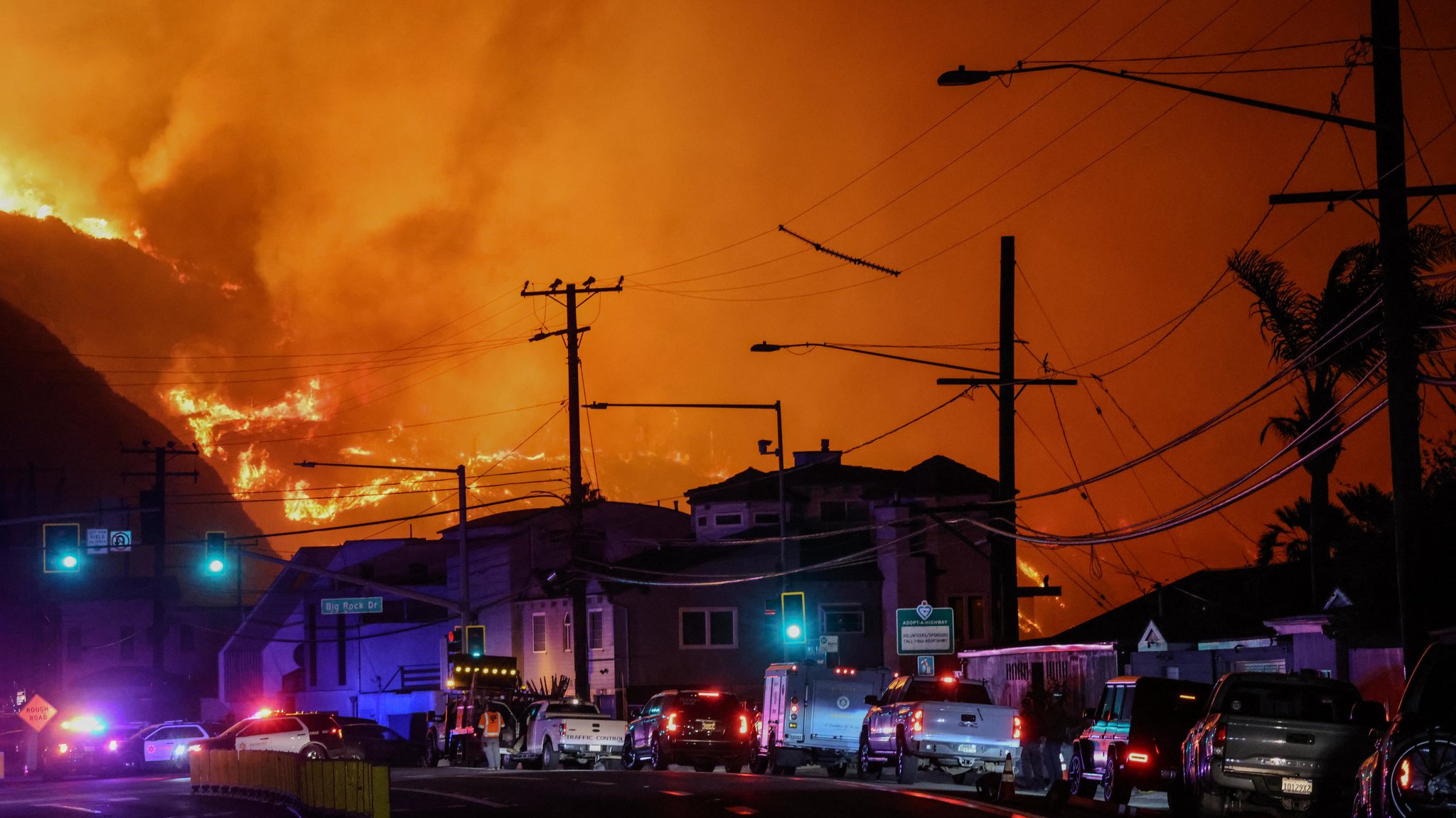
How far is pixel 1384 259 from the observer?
18719 mm

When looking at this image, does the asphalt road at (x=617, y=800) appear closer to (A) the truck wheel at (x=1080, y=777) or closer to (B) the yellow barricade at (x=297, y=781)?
(A) the truck wheel at (x=1080, y=777)

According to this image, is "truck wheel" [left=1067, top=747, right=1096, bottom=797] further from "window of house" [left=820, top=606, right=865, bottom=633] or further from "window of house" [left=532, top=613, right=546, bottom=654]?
"window of house" [left=532, top=613, right=546, bottom=654]

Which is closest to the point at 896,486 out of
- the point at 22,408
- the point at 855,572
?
the point at 855,572

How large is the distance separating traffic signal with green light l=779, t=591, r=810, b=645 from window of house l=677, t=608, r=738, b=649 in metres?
17.8

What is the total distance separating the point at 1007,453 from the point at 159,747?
99.1 ft

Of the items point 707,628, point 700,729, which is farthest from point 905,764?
point 707,628

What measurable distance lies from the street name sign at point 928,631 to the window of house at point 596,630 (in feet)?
87.3

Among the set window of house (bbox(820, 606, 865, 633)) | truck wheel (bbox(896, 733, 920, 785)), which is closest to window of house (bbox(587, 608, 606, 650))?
window of house (bbox(820, 606, 865, 633))

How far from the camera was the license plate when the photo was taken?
1786 cm

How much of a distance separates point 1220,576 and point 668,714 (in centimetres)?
2761

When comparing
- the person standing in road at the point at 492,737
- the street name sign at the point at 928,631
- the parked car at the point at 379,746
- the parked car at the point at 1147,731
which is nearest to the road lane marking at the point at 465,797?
the parked car at the point at 1147,731

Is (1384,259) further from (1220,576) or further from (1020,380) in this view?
(1220,576)

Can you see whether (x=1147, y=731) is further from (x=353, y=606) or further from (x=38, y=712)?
(x=353, y=606)

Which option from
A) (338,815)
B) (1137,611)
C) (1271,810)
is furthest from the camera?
(1137,611)
